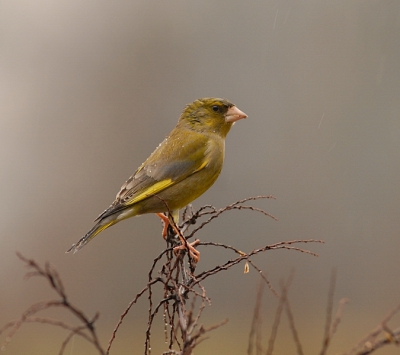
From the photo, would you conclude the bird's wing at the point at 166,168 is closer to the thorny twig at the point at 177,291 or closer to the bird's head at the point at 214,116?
the bird's head at the point at 214,116

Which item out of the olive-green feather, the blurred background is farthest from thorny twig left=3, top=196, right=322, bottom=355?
the blurred background

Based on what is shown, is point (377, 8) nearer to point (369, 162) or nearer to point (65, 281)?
point (369, 162)

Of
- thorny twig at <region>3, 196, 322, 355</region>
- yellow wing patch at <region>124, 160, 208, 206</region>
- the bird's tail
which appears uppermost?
yellow wing patch at <region>124, 160, 208, 206</region>

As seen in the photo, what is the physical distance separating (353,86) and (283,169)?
5.00 meters

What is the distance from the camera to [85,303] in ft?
34.4

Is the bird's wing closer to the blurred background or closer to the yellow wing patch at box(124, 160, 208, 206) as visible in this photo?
the yellow wing patch at box(124, 160, 208, 206)

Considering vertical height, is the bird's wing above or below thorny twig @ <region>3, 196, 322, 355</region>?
above

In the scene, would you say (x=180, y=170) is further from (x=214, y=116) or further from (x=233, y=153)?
(x=233, y=153)

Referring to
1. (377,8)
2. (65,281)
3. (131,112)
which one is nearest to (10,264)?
(65,281)

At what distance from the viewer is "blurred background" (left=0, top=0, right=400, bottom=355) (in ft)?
34.6

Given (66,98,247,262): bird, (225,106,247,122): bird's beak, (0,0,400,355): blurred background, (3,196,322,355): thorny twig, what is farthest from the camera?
(0,0,400,355): blurred background

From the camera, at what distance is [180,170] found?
13.9ft

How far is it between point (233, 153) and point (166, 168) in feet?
28.7

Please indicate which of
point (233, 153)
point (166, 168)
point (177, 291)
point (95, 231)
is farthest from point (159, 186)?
point (233, 153)
